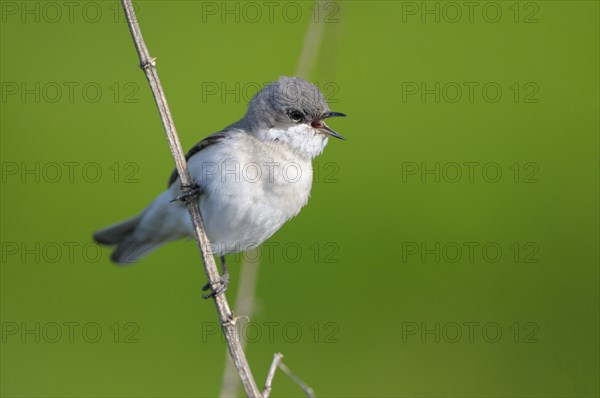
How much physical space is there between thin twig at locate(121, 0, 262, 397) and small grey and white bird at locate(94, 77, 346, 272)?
347 mm

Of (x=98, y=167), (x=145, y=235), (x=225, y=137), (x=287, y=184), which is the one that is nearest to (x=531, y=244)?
(x=287, y=184)

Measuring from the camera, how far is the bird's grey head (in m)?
3.46

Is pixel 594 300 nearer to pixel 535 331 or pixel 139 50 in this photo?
pixel 535 331

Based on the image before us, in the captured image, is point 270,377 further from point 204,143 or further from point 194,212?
point 204,143

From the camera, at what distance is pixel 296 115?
11.5 ft

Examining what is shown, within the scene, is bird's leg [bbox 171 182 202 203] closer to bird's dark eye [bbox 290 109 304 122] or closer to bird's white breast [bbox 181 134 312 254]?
bird's white breast [bbox 181 134 312 254]

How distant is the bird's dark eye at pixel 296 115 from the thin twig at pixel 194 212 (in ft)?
2.38

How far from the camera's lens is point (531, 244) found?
4.23m

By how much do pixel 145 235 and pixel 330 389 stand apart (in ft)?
4.39

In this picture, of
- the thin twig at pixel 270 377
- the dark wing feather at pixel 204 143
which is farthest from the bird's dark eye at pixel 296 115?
the thin twig at pixel 270 377

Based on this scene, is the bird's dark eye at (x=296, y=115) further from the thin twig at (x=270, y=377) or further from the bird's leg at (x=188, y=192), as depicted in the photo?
the thin twig at (x=270, y=377)

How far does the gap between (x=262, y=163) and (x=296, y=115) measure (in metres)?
0.29

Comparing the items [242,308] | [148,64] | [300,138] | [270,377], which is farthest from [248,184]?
[270,377]

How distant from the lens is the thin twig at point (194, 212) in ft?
8.58
